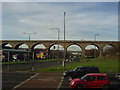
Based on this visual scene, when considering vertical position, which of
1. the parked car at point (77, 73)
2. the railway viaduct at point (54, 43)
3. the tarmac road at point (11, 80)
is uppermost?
the railway viaduct at point (54, 43)

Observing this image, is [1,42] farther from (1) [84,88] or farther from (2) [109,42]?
(1) [84,88]

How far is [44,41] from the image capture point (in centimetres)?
11700

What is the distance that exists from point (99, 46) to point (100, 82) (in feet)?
321

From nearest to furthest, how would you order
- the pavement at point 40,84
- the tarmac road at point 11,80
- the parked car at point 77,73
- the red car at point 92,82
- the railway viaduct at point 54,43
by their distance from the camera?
the red car at point 92,82
the pavement at point 40,84
the tarmac road at point 11,80
the parked car at point 77,73
the railway viaduct at point 54,43

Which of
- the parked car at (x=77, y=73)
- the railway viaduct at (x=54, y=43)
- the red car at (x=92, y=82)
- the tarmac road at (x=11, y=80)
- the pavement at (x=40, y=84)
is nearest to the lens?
the red car at (x=92, y=82)

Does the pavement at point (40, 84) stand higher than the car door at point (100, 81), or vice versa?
the car door at point (100, 81)

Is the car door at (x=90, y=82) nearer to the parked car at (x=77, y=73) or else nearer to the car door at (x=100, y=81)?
the car door at (x=100, y=81)

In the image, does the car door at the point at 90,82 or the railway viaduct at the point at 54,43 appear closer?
Result: the car door at the point at 90,82

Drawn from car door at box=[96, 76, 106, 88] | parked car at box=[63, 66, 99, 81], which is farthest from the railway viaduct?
car door at box=[96, 76, 106, 88]

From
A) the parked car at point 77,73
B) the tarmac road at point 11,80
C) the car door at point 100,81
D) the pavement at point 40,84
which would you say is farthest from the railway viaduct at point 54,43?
the car door at point 100,81

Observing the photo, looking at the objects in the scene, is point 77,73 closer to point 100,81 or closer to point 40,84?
point 40,84

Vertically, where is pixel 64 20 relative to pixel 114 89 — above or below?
above

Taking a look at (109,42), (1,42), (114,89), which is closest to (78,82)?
(114,89)

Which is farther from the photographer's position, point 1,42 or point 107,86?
point 1,42
